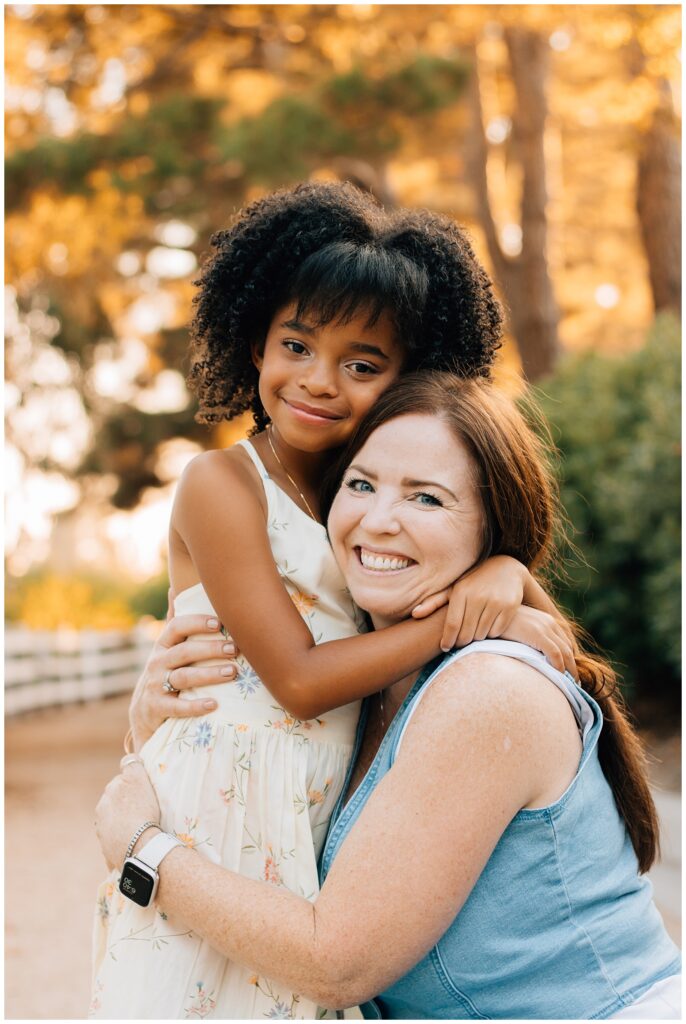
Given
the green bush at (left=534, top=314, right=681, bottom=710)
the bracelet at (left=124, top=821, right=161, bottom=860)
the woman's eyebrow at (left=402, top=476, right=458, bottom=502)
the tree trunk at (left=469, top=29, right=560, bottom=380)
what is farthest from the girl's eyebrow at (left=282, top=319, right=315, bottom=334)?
the tree trunk at (left=469, top=29, right=560, bottom=380)

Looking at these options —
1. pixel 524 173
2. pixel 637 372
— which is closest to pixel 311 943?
pixel 637 372

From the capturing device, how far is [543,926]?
6.33 ft

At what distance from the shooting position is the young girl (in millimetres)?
2162

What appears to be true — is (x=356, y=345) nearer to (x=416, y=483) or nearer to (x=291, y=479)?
(x=291, y=479)

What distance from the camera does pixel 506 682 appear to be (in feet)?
6.19

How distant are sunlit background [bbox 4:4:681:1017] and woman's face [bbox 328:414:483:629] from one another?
66cm

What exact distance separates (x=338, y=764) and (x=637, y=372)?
6.11 metres

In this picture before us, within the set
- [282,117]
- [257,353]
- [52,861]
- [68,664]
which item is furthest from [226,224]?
[257,353]

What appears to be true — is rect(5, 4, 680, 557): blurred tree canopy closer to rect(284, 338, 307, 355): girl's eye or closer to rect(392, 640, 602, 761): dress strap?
rect(284, 338, 307, 355): girl's eye

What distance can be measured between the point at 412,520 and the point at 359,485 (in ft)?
0.62

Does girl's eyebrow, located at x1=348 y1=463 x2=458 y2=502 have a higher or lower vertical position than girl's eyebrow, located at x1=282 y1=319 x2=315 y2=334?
lower

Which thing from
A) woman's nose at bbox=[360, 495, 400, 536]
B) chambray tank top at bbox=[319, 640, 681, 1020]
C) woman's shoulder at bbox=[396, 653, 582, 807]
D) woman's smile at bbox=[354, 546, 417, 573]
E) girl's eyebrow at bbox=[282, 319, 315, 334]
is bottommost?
chambray tank top at bbox=[319, 640, 681, 1020]

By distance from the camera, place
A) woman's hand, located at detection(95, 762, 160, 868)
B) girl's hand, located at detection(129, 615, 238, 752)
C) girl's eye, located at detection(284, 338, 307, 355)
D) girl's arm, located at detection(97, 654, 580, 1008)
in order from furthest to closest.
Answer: girl's eye, located at detection(284, 338, 307, 355) → girl's hand, located at detection(129, 615, 238, 752) → woman's hand, located at detection(95, 762, 160, 868) → girl's arm, located at detection(97, 654, 580, 1008)

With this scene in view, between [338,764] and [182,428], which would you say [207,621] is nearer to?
[338,764]
